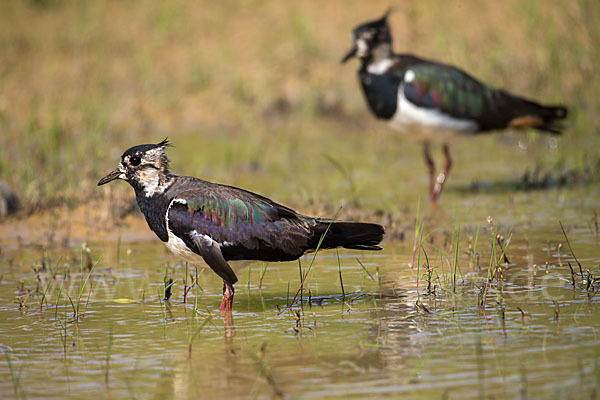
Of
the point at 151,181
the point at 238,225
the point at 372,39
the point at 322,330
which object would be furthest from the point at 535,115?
the point at 322,330

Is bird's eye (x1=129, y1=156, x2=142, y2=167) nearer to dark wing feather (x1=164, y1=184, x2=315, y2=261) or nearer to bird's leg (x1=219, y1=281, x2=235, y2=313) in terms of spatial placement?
dark wing feather (x1=164, y1=184, x2=315, y2=261)

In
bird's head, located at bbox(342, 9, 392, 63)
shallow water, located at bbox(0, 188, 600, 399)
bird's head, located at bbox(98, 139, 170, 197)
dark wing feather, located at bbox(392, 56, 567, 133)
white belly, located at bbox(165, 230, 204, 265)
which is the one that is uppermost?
bird's head, located at bbox(342, 9, 392, 63)

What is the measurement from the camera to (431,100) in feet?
32.4

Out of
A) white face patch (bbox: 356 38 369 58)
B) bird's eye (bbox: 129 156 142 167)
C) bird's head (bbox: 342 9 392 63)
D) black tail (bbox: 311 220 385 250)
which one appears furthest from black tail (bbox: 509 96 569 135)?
bird's eye (bbox: 129 156 142 167)

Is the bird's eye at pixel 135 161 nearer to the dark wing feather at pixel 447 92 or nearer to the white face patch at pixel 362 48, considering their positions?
the dark wing feather at pixel 447 92

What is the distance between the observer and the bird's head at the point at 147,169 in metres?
6.36

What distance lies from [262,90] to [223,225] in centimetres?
883

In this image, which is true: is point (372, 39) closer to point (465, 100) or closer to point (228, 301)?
point (465, 100)

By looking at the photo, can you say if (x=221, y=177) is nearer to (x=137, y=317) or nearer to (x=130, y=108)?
(x=130, y=108)

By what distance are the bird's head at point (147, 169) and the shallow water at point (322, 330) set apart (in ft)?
2.52

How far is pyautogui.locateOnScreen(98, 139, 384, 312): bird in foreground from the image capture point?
6.00 meters

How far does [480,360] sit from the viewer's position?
4.46m

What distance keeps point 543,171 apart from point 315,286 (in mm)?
5006

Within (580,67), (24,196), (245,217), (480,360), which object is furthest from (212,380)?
(580,67)
